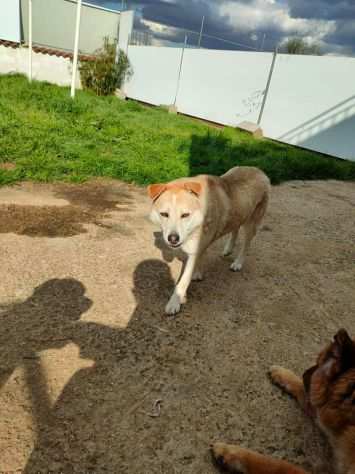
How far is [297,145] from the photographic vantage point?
12.9 meters

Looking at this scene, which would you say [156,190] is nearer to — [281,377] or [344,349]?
[281,377]

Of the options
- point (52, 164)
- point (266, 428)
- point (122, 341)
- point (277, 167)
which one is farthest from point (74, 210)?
point (277, 167)

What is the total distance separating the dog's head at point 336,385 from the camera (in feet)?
5.73

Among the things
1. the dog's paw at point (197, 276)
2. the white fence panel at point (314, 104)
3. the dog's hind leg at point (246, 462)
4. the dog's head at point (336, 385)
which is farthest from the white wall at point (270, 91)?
the dog's hind leg at point (246, 462)

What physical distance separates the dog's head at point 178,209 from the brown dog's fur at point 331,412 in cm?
157

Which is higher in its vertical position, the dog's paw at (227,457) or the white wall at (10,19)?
A: the white wall at (10,19)

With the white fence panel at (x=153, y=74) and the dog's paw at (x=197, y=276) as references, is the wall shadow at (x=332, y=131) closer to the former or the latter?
the white fence panel at (x=153, y=74)

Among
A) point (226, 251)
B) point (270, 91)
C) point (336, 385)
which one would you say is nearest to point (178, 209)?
point (226, 251)

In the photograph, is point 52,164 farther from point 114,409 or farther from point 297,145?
point 297,145

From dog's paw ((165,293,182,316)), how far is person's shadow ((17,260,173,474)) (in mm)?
87

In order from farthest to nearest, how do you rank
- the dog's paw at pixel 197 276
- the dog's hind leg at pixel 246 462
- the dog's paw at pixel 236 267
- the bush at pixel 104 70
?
the bush at pixel 104 70
the dog's paw at pixel 236 267
the dog's paw at pixel 197 276
the dog's hind leg at pixel 246 462

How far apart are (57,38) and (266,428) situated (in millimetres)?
22081

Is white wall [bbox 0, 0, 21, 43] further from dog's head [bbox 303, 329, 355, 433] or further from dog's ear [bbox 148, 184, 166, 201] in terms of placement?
dog's head [bbox 303, 329, 355, 433]

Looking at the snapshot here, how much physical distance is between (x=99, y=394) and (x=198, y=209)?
1.74 m
